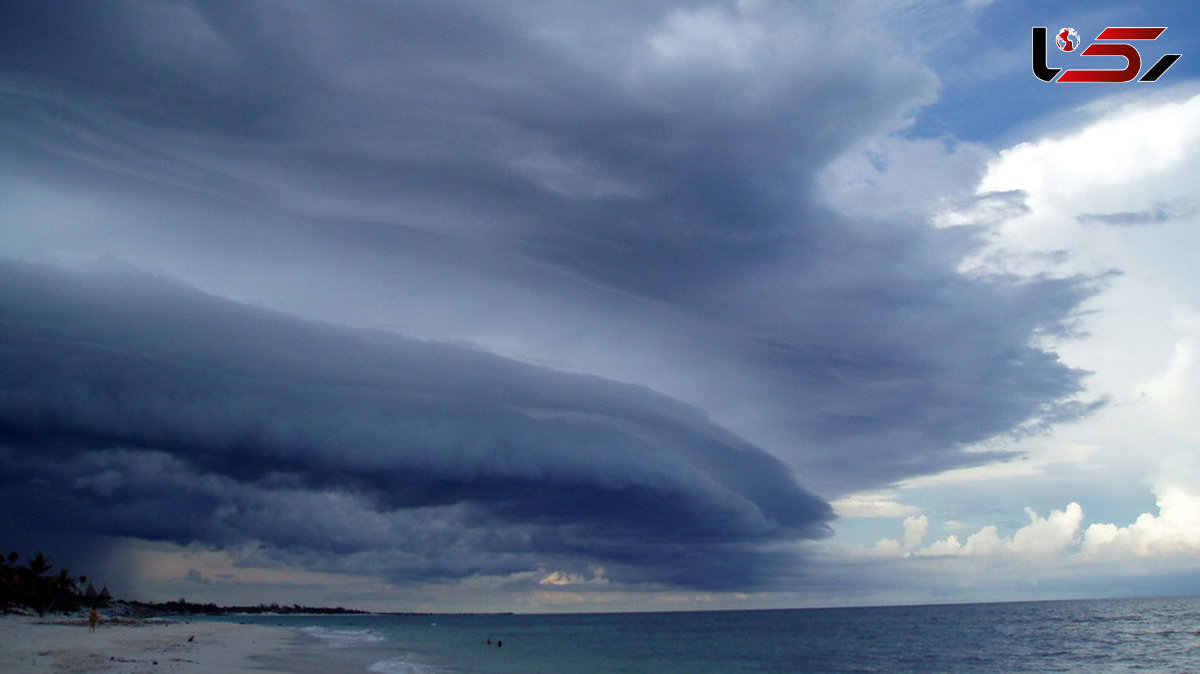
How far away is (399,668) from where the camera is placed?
177 ft

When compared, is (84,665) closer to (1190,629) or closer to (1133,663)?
(1133,663)

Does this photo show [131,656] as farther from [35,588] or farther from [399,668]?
[35,588]

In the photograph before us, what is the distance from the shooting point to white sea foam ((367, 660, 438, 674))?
168 ft

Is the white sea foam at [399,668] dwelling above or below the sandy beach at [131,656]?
below

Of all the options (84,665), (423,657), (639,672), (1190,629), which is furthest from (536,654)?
(1190,629)

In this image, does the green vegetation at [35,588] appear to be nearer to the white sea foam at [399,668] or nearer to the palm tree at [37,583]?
the palm tree at [37,583]

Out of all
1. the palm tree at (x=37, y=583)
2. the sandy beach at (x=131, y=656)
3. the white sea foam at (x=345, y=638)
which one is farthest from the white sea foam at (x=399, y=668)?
the palm tree at (x=37, y=583)

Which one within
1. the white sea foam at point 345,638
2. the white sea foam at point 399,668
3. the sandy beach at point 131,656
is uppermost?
the sandy beach at point 131,656

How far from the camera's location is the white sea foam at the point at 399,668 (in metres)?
51.1

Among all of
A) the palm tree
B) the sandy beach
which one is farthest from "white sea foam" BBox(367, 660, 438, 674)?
the palm tree

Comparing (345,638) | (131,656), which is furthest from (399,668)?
(345,638)

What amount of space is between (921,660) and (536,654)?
4026 centimetres

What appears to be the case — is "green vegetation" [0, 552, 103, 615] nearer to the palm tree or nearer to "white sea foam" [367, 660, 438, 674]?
the palm tree

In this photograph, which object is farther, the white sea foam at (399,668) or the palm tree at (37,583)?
the palm tree at (37,583)
